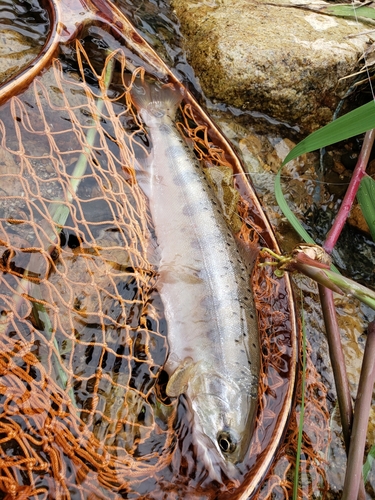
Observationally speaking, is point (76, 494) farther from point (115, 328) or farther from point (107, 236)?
point (107, 236)

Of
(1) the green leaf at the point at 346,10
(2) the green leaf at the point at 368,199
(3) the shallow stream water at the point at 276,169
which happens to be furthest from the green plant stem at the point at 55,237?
(1) the green leaf at the point at 346,10

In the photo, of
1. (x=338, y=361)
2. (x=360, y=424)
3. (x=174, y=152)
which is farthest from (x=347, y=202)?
(x=360, y=424)

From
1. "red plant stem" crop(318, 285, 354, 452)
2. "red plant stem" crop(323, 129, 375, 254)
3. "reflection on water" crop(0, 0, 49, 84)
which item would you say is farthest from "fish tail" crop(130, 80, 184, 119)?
"red plant stem" crop(318, 285, 354, 452)

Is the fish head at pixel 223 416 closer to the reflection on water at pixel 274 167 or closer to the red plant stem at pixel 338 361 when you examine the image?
the red plant stem at pixel 338 361

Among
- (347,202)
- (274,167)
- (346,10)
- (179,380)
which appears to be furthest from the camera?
(346,10)

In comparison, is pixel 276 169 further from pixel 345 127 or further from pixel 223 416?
pixel 223 416

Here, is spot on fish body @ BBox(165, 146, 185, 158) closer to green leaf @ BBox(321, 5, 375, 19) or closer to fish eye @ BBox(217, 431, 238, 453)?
fish eye @ BBox(217, 431, 238, 453)
